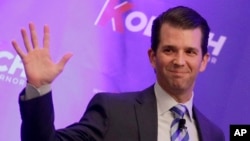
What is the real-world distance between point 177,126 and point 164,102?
10 centimetres

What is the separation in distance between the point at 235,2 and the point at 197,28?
0.98m

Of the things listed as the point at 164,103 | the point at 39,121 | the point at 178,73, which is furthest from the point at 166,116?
the point at 39,121

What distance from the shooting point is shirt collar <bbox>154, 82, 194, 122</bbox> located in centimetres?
173

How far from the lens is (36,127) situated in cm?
139

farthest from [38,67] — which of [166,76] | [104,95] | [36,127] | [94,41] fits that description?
[94,41]

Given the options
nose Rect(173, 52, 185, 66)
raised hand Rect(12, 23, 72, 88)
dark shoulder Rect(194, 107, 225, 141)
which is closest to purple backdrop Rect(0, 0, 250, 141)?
dark shoulder Rect(194, 107, 225, 141)

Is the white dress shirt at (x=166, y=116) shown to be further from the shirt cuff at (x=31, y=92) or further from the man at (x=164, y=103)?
the shirt cuff at (x=31, y=92)

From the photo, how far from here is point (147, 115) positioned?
1.68 metres

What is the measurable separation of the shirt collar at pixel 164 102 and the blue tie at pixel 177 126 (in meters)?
0.02

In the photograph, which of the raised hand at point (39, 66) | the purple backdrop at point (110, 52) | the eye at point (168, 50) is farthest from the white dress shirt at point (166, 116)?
the purple backdrop at point (110, 52)

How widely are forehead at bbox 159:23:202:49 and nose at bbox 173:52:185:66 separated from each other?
33mm

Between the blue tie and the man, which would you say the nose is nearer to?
the man

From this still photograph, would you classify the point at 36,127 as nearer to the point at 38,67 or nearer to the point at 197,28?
the point at 38,67

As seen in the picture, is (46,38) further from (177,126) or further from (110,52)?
(110,52)
